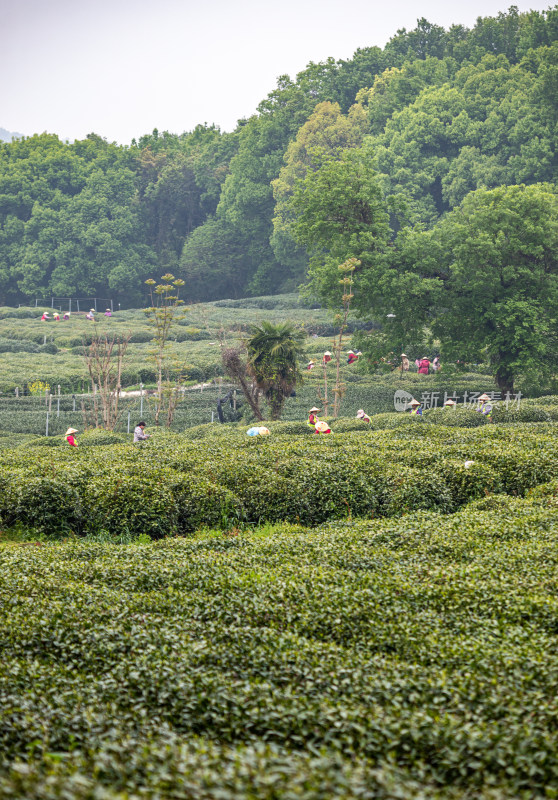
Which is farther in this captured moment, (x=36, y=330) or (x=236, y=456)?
(x=36, y=330)

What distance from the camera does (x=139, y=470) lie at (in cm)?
1155

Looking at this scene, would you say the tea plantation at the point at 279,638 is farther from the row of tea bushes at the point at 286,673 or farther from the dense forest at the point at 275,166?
the dense forest at the point at 275,166

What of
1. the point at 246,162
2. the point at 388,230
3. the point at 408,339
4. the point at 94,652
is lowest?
the point at 94,652

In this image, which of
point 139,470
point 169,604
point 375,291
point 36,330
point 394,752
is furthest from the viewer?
point 36,330

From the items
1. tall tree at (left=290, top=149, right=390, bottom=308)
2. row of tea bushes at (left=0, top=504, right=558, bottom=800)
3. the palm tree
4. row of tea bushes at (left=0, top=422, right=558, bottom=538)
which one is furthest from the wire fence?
row of tea bushes at (left=0, top=504, right=558, bottom=800)

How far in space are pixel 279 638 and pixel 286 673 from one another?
519 mm

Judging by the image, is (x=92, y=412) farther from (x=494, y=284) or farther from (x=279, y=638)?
(x=279, y=638)

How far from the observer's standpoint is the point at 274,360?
23094 millimetres

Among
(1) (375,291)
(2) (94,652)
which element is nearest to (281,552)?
(2) (94,652)

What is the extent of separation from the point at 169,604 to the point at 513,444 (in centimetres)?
804

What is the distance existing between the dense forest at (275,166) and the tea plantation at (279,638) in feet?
127

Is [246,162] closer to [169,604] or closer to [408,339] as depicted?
[408,339]

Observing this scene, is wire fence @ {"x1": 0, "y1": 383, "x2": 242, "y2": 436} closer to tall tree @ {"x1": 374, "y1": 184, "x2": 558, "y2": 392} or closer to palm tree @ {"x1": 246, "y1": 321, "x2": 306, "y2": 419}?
palm tree @ {"x1": 246, "y1": 321, "x2": 306, "y2": 419}

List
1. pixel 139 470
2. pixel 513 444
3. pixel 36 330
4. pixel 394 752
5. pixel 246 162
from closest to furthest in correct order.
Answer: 1. pixel 394 752
2. pixel 139 470
3. pixel 513 444
4. pixel 36 330
5. pixel 246 162
